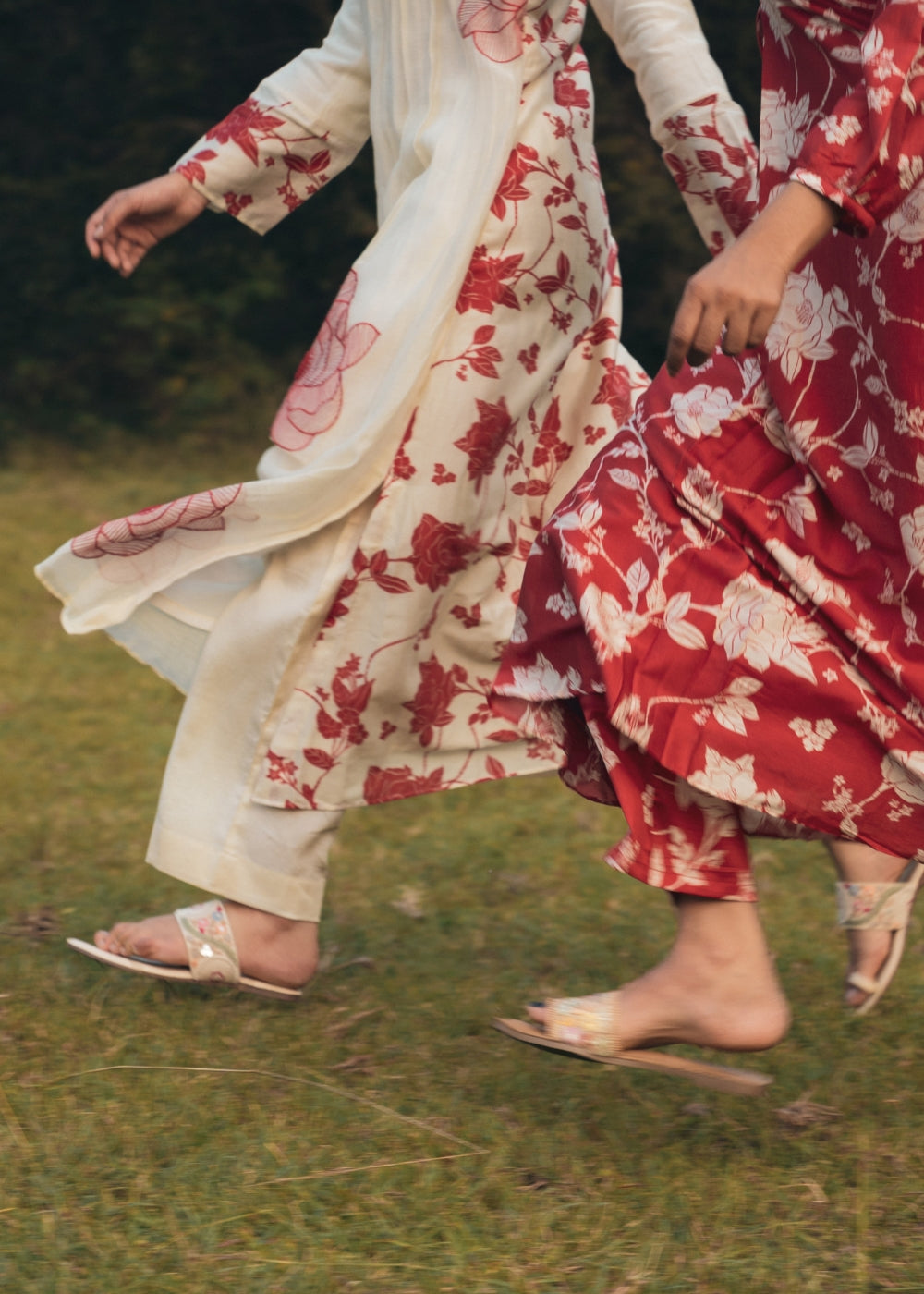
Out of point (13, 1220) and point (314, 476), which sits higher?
point (314, 476)

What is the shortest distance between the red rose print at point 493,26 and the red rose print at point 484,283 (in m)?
0.25

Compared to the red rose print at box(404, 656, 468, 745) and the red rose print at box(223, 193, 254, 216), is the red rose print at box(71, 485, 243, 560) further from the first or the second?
the red rose print at box(223, 193, 254, 216)

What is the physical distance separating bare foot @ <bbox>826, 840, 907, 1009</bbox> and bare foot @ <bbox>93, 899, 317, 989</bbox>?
0.79 meters

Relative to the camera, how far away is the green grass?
5.58ft

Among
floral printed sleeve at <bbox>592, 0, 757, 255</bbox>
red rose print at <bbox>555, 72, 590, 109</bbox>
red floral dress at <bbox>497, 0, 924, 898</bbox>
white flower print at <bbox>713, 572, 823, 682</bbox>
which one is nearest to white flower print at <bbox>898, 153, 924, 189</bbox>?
red floral dress at <bbox>497, 0, 924, 898</bbox>

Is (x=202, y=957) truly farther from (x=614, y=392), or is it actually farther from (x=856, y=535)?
(x=856, y=535)

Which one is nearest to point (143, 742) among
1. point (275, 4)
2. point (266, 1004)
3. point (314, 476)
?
point (266, 1004)

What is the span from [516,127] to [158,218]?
22.3 inches

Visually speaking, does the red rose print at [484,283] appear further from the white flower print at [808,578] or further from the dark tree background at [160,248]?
the dark tree background at [160,248]

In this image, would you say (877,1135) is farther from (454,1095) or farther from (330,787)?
(330,787)

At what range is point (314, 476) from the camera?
222 cm

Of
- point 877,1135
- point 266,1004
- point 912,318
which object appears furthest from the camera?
point 266,1004

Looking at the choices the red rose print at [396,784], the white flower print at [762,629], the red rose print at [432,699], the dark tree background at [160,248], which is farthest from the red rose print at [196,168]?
the dark tree background at [160,248]

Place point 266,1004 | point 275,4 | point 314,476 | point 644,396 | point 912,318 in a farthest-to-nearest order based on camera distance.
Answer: point 275,4
point 266,1004
point 314,476
point 644,396
point 912,318
